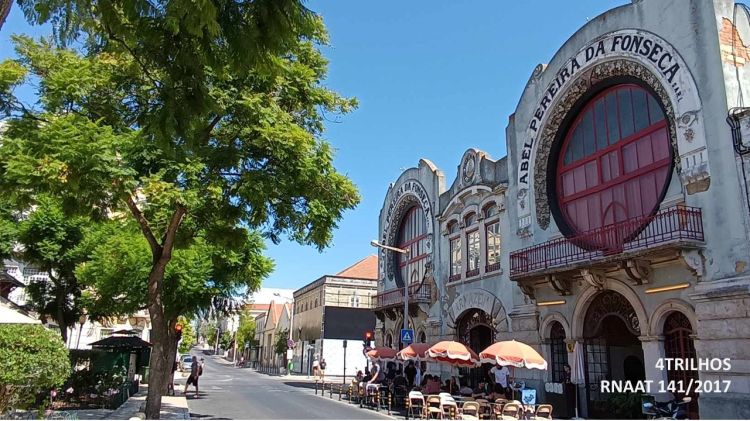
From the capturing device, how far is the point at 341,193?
14367mm

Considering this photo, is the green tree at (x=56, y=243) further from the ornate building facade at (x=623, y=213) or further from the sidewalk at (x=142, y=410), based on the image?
the ornate building facade at (x=623, y=213)

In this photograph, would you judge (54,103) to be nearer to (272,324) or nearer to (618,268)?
(618,268)

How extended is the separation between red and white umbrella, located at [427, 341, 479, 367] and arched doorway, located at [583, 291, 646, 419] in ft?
11.9

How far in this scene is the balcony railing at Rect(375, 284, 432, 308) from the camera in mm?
27297

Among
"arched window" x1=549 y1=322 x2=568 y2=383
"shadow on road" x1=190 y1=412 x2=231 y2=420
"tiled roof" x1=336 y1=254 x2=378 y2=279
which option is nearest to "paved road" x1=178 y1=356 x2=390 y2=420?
"shadow on road" x1=190 y1=412 x2=231 y2=420

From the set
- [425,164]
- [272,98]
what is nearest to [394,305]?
[425,164]

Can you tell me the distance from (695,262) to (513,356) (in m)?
5.32

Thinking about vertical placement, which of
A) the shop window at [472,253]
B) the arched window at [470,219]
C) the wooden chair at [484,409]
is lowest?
the wooden chair at [484,409]

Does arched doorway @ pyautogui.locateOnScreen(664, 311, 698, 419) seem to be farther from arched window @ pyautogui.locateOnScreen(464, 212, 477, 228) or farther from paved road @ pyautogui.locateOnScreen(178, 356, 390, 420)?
arched window @ pyautogui.locateOnScreen(464, 212, 477, 228)

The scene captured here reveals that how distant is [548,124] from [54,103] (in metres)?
14.8

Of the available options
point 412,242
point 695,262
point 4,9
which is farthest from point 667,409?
point 412,242

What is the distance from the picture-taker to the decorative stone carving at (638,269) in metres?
14.9

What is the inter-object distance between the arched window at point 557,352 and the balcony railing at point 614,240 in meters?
2.12

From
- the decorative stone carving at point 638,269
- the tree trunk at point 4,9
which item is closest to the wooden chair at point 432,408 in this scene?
the decorative stone carving at point 638,269
